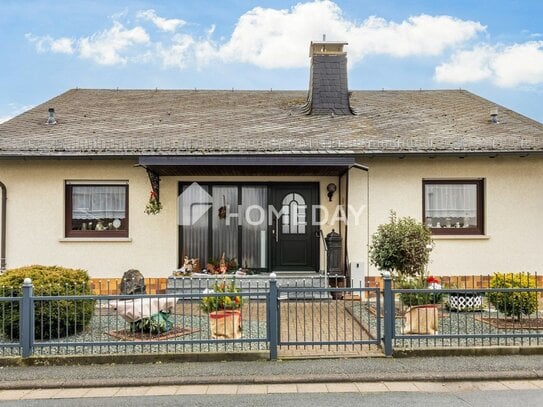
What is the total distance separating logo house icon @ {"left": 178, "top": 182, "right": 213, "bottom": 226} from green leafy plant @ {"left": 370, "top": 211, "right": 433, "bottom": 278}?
14.9 feet

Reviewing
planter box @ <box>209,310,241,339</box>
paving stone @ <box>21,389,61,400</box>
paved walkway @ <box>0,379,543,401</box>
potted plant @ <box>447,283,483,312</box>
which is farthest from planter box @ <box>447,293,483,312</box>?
paving stone @ <box>21,389,61,400</box>

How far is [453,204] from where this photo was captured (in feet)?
37.7

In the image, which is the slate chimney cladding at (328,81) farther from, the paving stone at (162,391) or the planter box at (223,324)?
the paving stone at (162,391)

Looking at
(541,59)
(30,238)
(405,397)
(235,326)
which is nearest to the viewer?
(405,397)

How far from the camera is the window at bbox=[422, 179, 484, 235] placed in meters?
11.5

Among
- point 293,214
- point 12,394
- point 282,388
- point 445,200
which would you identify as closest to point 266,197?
point 293,214

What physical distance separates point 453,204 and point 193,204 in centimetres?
632

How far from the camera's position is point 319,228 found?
11.7 metres

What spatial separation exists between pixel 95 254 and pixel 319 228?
211 inches

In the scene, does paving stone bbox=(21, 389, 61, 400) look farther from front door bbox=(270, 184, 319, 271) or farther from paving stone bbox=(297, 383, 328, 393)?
front door bbox=(270, 184, 319, 271)

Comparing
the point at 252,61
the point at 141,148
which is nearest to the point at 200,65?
the point at 252,61

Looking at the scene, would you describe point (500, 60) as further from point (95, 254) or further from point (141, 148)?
point (95, 254)

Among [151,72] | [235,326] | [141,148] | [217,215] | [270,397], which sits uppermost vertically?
[151,72]

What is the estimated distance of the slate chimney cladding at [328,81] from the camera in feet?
46.1
